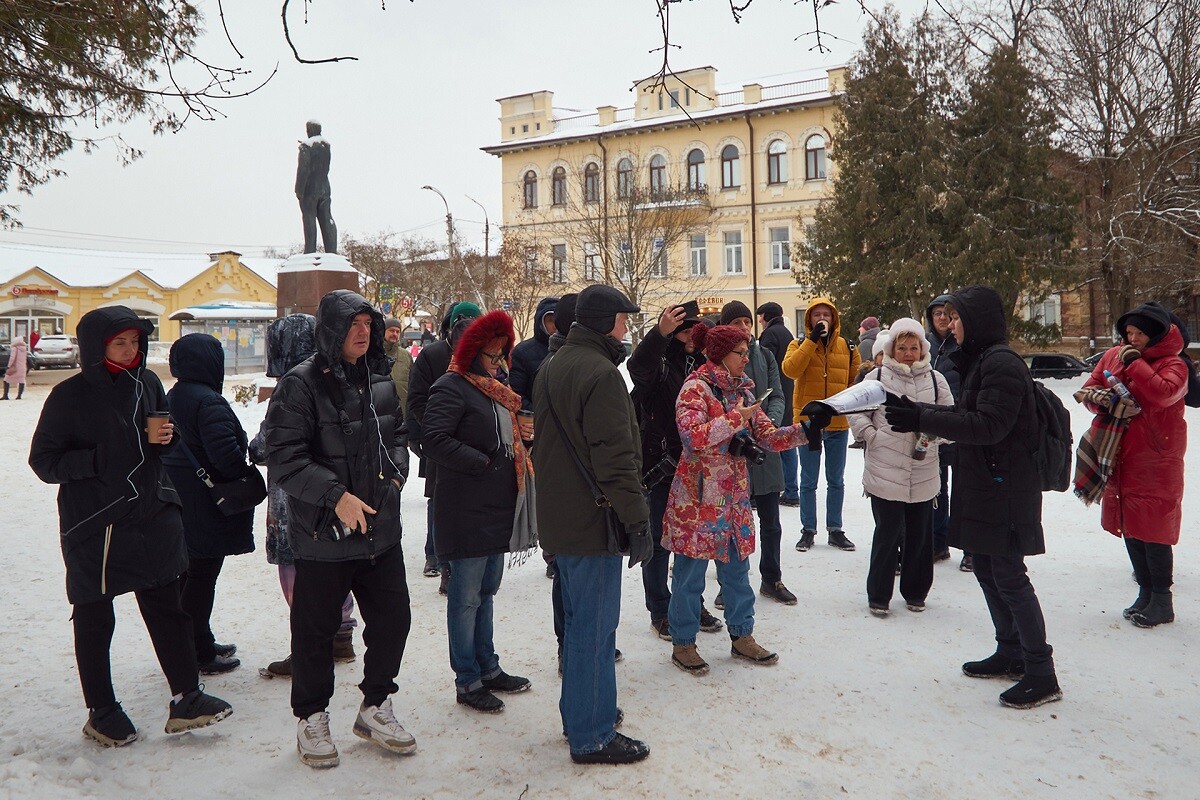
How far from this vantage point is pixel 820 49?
4301 millimetres

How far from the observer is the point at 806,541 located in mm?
7152

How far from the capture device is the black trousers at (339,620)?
142 inches

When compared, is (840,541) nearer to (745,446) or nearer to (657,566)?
(657,566)

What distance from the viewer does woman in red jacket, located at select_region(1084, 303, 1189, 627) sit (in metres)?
5.15

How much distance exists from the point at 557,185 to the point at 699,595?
38.3 meters

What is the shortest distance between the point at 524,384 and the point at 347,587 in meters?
2.41

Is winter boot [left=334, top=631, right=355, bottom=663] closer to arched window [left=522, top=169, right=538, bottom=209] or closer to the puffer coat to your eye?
→ the puffer coat

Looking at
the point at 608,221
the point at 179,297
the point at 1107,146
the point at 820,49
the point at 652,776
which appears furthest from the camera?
the point at 179,297

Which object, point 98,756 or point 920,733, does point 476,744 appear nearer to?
point 98,756

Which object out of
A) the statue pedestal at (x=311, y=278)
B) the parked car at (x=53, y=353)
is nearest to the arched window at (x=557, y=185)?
the parked car at (x=53, y=353)

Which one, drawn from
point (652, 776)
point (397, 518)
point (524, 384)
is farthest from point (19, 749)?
point (524, 384)

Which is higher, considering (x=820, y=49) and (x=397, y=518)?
(x=820, y=49)

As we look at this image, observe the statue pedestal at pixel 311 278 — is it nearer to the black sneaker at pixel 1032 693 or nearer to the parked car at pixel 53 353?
the black sneaker at pixel 1032 693

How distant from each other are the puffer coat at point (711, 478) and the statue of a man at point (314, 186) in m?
12.5
